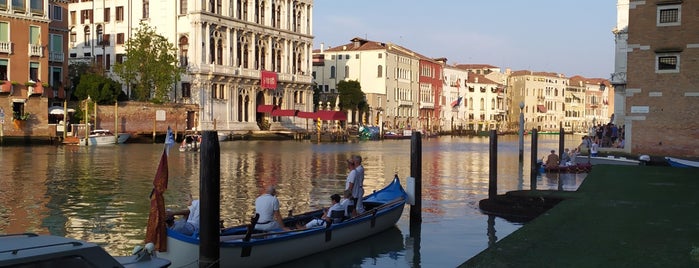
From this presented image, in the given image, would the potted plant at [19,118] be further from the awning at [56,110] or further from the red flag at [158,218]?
the red flag at [158,218]

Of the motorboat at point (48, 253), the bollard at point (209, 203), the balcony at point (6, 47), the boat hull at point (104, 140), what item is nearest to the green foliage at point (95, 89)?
the boat hull at point (104, 140)

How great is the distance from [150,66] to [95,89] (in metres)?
5.06

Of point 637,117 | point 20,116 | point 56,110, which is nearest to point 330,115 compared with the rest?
point 56,110

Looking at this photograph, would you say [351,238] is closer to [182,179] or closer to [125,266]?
[125,266]

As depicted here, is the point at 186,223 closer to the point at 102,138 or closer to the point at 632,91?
the point at 632,91

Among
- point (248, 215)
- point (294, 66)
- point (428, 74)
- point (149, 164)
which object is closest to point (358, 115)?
point (294, 66)

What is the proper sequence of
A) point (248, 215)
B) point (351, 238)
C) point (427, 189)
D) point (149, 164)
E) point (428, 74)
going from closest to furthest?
point (351, 238)
point (248, 215)
point (427, 189)
point (149, 164)
point (428, 74)

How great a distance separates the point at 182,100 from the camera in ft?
196

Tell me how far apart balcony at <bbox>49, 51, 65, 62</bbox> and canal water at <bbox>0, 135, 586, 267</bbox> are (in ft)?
35.0

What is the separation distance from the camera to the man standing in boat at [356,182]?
14609mm

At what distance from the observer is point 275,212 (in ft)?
39.8

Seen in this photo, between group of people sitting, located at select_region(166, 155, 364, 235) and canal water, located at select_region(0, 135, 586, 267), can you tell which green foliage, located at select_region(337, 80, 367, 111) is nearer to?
canal water, located at select_region(0, 135, 586, 267)

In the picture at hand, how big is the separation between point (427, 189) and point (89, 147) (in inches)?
1091

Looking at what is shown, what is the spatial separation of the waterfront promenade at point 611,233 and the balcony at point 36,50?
1457 inches
